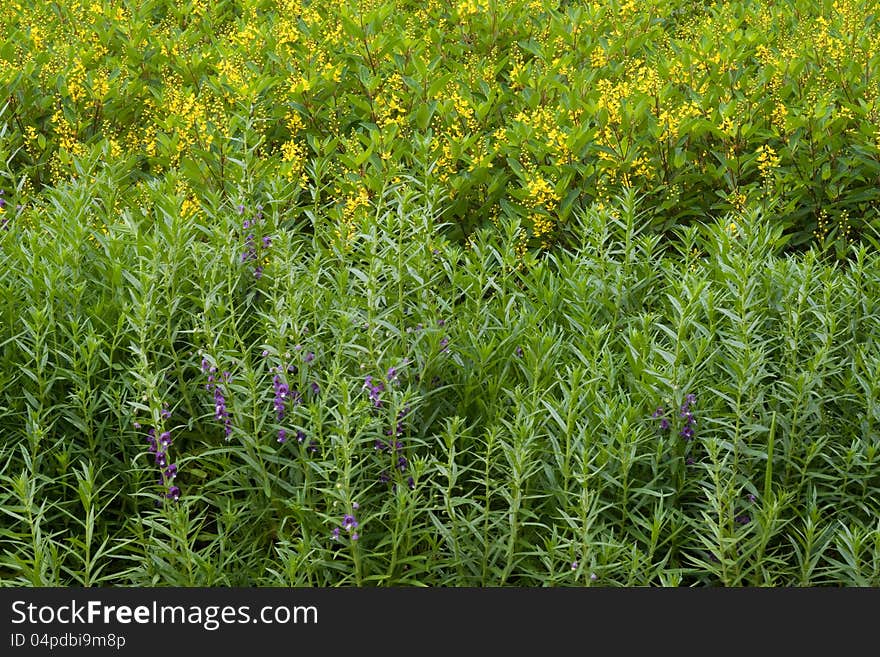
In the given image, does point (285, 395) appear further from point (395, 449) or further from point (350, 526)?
point (350, 526)

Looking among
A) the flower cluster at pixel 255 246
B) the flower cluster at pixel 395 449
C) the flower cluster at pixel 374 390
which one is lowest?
the flower cluster at pixel 395 449

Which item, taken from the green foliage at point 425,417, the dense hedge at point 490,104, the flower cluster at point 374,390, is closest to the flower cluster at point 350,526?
the green foliage at point 425,417

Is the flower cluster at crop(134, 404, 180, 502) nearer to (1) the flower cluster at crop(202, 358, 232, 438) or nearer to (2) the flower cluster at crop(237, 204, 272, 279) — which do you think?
(1) the flower cluster at crop(202, 358, 232, 438)

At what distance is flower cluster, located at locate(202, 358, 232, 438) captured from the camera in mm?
3617

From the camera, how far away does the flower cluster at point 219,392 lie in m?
3.62

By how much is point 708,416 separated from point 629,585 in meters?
0.70

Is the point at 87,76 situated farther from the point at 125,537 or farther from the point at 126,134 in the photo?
the point at 125,537

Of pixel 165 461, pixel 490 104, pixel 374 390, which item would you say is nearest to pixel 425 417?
pixel 374 390

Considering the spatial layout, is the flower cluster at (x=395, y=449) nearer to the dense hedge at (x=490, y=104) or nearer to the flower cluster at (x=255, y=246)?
the flower cluster at (x=255, y=246)

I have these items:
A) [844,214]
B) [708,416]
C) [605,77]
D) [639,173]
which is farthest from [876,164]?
[708,416]

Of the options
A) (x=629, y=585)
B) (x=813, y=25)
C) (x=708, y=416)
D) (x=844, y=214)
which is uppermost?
(x=813, y=25)

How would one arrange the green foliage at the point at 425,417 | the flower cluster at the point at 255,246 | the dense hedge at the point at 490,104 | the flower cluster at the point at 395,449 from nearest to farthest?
the green foliage at the point at 425,417 → the flower cluster at the point at 395,449 → the flower cluster at the point at 255,246 → the dense hedge at the point at 490,104

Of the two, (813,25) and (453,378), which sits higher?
(813,25)

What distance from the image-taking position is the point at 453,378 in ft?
13.1
